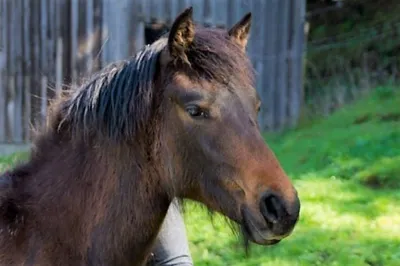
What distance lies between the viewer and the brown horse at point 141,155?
323 cm

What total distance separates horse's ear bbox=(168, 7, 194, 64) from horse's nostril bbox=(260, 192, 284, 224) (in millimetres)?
688

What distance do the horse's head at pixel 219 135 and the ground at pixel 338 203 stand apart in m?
1.46

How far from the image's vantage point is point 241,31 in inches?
145

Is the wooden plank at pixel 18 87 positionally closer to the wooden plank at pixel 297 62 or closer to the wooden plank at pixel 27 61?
the wooden plank at pixel 27 61

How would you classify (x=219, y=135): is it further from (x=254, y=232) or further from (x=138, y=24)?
(x=138, y=24)

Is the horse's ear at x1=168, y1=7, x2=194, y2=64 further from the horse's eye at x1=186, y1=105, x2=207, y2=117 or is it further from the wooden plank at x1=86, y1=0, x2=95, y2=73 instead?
the wooden plank at x1=86, y1=0, x2=95, y2=73

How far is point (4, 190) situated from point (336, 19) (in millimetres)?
17335

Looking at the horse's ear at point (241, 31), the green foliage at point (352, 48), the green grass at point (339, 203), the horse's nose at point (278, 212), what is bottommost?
the green foliage at point (352, 48)

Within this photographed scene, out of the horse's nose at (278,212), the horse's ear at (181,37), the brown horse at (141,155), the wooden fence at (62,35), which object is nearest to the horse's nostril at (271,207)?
Result: the horse's nose at (278,212)

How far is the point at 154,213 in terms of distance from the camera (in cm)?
339

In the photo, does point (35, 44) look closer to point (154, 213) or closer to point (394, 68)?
point (394, 68)

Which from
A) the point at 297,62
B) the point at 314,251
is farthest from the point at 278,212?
the point at 297,62

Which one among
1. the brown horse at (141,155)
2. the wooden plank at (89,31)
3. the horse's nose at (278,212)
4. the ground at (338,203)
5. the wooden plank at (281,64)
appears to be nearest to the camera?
the horse's nose at (278,212)

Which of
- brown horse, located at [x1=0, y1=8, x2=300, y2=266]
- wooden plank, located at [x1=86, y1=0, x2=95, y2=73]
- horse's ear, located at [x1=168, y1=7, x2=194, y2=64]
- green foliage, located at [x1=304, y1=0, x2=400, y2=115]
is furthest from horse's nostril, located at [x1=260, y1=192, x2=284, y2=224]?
green foliage, located at [x1=304, y1=0, x2=400, y2=115]
